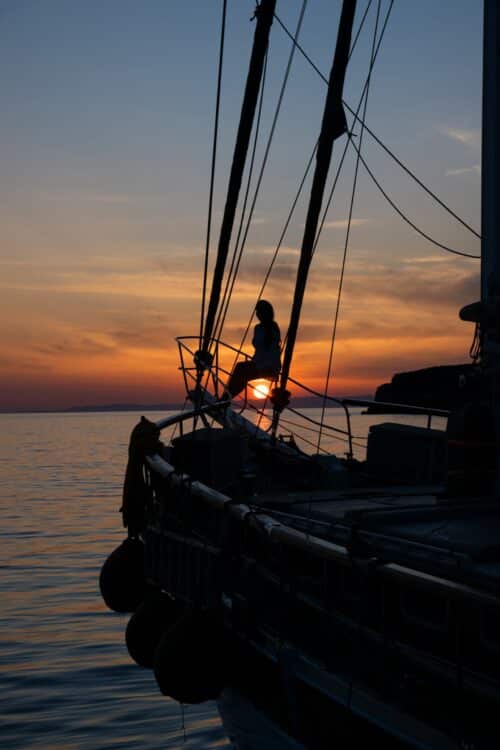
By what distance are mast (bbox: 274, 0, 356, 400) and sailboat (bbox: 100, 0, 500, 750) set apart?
1696mm

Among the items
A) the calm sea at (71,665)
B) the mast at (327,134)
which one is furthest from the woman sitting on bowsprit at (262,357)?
the calm sea at (71,665)

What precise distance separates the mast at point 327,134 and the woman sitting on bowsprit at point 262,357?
0.39 m

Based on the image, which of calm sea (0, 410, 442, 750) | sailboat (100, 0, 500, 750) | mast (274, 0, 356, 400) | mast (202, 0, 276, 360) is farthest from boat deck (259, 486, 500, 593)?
mast (202, 0, 276, 360)

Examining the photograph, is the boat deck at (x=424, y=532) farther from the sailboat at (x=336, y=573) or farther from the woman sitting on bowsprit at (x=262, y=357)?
the woman sitting on bowsprit at (x=262, y=357)

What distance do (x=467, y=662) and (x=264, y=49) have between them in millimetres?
13578

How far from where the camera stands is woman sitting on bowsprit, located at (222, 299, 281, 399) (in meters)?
16.1

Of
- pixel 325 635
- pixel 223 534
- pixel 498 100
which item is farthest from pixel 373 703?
pixel 498 100

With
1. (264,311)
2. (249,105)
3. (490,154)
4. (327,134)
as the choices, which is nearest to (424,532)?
(490,154)

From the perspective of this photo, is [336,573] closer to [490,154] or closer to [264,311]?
[490,154]

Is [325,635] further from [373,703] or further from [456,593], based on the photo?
[456,593]

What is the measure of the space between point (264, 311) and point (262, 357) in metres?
0.84

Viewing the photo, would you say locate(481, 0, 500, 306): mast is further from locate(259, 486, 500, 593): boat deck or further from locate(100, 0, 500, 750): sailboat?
locate(259, 486, 500, 593): boat deck

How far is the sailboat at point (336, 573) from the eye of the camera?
6543 millimetres

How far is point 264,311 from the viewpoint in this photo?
15.9 meters
